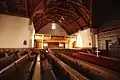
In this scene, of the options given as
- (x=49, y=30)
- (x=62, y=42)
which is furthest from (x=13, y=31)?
(x=49, y=30)

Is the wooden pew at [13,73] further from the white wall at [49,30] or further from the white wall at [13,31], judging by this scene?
the white wall at [49,30]

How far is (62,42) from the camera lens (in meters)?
17.7

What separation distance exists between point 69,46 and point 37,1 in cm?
977

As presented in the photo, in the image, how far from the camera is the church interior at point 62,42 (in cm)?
279

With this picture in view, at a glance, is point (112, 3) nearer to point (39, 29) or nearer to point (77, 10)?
point (77, 10)

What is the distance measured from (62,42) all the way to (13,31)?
357 inches

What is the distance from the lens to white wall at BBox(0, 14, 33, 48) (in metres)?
8.86

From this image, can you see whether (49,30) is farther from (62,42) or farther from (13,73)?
(13,73)

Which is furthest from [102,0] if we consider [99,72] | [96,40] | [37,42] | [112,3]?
[37,42]

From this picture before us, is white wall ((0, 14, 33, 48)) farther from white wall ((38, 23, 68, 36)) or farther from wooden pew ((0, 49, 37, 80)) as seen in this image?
white wall ((38, 23, 68, 36))

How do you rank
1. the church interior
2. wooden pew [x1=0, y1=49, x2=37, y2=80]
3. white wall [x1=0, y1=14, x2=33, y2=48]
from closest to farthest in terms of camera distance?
wooden pew [x1=0, y1=49, x2=37, y2=80] < the church interior < white wall [x1=0, y1=14, x2=33, y2=48]

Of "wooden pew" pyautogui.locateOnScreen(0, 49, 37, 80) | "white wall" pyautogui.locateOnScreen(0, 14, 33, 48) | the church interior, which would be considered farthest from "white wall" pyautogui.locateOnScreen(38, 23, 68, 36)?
"wooden pew" pyautogui.locateOnScreen(0, 49, 37, 80)

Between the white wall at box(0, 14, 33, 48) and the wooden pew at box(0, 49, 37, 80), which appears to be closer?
the wooden pew at box(0, 49, 37, 80)

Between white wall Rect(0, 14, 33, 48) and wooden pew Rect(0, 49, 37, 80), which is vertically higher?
white wall Rect(0, 14, 33, 48)
